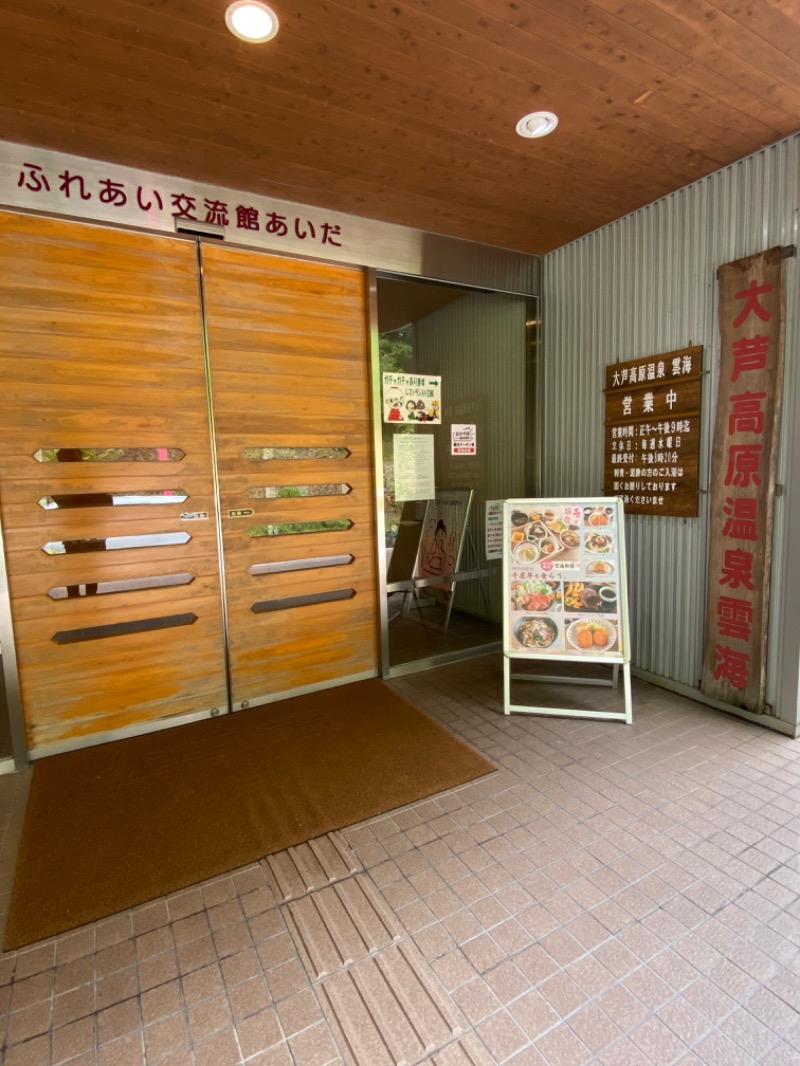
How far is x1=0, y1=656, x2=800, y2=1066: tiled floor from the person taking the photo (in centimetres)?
147

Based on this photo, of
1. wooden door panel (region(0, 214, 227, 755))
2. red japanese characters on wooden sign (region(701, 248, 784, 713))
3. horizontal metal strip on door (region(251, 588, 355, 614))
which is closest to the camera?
wooden door panel (region(0, 214, 227, 755))

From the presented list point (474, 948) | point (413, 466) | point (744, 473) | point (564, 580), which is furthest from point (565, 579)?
point (474, 948)

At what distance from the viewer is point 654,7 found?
Answer: 1990 mm

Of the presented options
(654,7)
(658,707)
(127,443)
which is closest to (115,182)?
(127,443)

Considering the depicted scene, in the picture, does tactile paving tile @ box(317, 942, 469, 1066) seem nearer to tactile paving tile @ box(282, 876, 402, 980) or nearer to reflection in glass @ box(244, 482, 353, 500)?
tactile paving tile @ box(282, 876, 402, 980)

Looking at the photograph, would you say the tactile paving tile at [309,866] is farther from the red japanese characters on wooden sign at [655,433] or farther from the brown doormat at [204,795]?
the red japanese characters on wooden sign at [655,433]

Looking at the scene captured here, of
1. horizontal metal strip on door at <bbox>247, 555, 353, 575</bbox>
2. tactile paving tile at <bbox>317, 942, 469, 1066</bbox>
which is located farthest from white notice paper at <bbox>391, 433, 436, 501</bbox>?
tactile paving tile at <bbox>317, 942, 469, 1066</bbox>

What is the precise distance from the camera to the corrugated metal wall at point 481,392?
4105 mm

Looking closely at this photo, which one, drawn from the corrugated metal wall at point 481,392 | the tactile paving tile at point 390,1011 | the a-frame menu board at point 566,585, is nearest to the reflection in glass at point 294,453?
the corrugated metal wall at point 481,392

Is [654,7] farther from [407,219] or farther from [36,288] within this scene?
[36,288]

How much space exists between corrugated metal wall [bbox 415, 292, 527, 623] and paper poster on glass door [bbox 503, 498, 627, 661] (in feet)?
3.03

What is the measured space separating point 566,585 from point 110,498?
2.78m

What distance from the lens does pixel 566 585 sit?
3.34 metres

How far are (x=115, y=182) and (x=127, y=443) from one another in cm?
140
